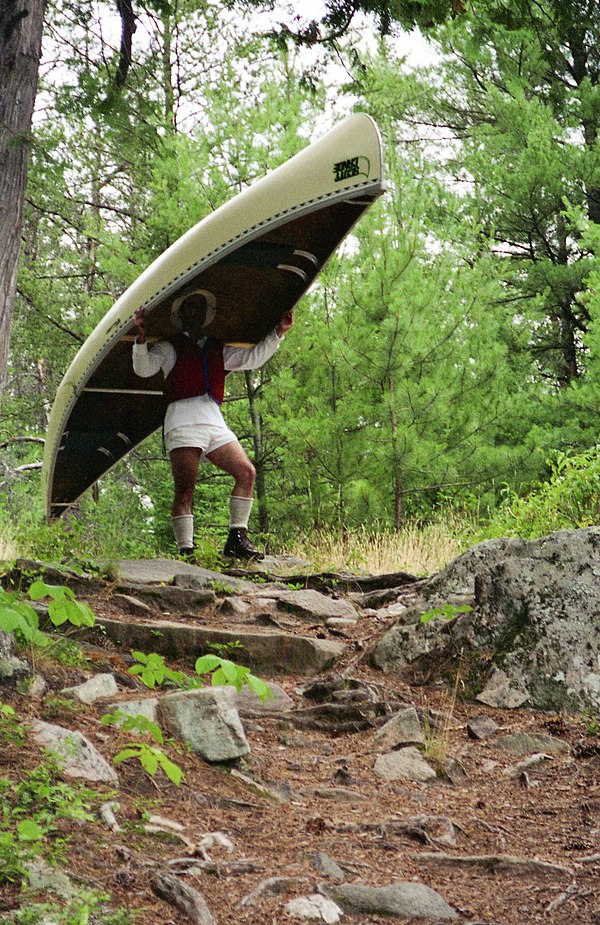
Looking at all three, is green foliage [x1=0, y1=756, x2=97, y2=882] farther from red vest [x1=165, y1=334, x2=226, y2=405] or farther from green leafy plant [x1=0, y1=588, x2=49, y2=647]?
red vest [x1=165, y1=334, x2=226, y2=405]

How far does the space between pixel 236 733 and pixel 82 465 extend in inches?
315

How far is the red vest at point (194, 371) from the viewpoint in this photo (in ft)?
26.7

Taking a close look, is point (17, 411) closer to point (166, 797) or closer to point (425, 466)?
point (425, 466)

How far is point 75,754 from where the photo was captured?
322 centimetres

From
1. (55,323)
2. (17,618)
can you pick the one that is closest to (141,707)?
(17,618)

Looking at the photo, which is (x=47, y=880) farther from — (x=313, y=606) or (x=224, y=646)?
(x=313, y=606)

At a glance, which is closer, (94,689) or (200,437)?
(94,689)

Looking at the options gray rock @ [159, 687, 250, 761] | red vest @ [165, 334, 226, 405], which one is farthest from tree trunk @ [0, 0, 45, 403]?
gray rock @ [159, 687, 250, 761]

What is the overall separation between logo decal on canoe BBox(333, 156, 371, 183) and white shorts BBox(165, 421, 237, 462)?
86.8 inches

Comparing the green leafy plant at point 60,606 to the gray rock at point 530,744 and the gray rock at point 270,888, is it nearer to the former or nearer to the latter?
the gray rock at point 270,888

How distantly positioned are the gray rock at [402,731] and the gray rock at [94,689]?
1.24 m

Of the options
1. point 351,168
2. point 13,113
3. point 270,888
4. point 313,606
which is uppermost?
point 13,113

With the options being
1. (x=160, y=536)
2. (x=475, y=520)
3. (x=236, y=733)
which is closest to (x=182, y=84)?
(x=160, y=536)

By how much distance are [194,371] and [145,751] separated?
5542 millimetres
